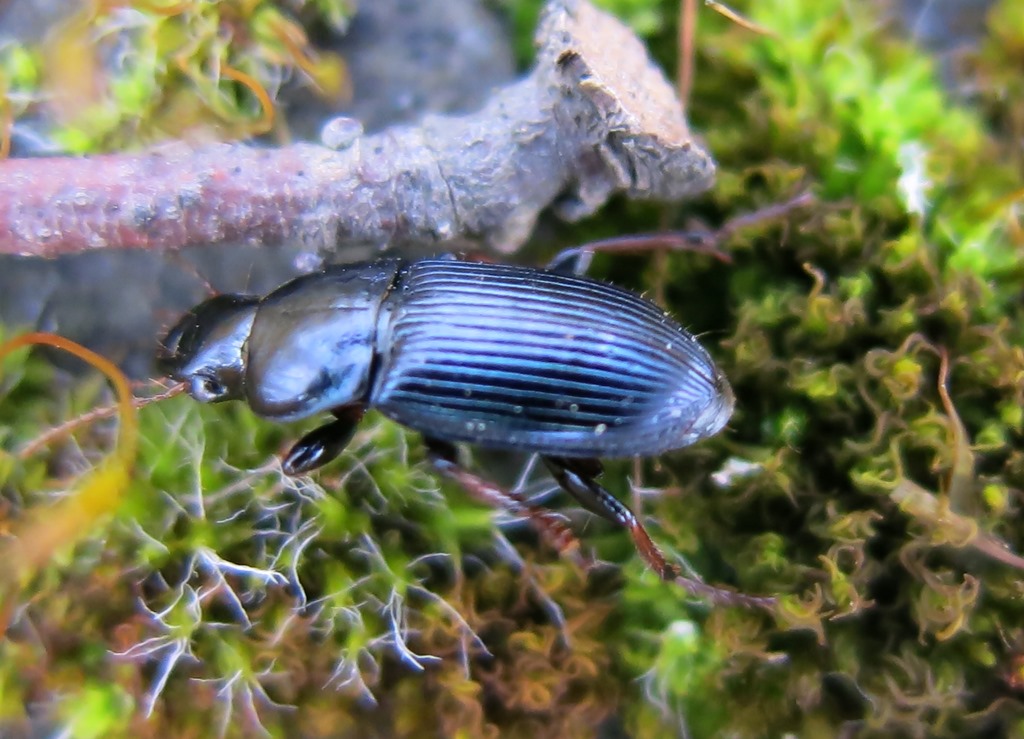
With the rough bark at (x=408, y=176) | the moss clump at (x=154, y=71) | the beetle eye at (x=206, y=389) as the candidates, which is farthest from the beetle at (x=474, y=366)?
the moss clump at (x=154, y=71)

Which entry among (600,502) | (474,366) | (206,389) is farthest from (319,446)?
(600,502)

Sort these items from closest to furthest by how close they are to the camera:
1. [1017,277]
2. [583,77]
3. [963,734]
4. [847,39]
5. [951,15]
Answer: [583,77] < [963,734] < [1017,277] < [847,39] < [951,15]

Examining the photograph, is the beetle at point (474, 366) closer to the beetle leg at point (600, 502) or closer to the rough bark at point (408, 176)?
the beetle leg at point (600, 502)

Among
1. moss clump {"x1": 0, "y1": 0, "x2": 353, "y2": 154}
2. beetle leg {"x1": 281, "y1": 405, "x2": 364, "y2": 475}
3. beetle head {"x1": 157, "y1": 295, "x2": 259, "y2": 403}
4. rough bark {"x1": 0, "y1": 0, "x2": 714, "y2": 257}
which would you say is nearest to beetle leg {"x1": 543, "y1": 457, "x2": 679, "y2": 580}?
beetle leg {"x1": 281, "y1": 405, "x2": 364, "y2": 475}

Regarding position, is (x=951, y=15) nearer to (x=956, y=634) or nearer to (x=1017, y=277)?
(x=1017, y=277)

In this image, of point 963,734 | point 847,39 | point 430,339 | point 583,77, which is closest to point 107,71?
point 430,339

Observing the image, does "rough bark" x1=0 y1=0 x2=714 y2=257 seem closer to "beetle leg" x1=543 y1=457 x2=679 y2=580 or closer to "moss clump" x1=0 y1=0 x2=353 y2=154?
"moss clump" x1=0 y1=0 x2=353 y2=154
